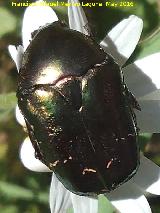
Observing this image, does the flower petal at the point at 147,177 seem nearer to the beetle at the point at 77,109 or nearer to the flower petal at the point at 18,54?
the beetle at the point at 77,109

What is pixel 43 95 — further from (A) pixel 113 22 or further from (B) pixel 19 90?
(A) pixel 113 22

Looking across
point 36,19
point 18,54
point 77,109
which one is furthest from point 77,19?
point 77,109

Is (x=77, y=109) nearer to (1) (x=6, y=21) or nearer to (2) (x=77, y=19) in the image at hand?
(2) (x=77, y=19)

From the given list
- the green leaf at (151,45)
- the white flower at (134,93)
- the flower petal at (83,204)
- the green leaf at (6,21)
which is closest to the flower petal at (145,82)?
the white flower at (134,93)

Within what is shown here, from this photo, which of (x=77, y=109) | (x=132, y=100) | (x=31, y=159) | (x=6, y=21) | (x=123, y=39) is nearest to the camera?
(x=77, y=109)

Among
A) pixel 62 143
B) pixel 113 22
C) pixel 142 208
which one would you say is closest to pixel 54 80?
pixel 62 143

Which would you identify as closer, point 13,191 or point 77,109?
point 77,109
